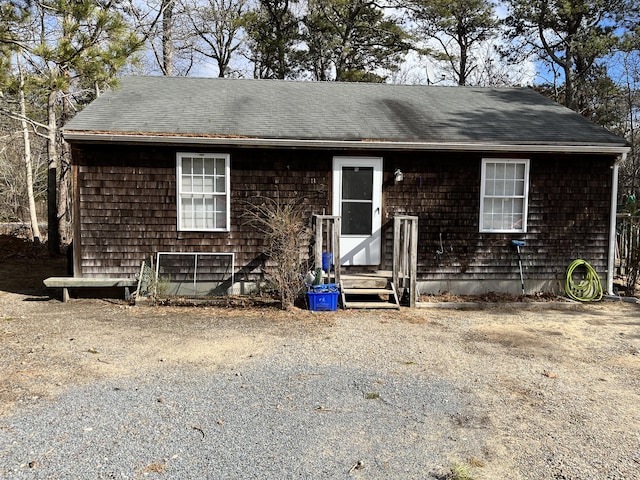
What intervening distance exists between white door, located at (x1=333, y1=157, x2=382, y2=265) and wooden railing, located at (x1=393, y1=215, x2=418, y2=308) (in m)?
0.67

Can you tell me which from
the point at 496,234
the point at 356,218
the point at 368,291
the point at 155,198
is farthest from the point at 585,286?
the point at 155,198

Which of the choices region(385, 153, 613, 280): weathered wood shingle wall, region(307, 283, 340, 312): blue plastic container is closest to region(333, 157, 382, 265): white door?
region(385, 153, 613, 280): weathered wood shingle wall

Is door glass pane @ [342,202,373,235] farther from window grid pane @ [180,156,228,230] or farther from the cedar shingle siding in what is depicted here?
window grid pane @ [180,156,228,230]

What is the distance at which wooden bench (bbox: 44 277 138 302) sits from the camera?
8.00 meters

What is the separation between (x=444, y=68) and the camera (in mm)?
24234

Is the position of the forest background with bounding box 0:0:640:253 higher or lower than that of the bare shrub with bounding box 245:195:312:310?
higher

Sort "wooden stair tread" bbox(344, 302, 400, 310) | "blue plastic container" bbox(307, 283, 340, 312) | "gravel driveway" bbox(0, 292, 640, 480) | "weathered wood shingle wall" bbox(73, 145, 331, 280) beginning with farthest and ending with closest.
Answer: "weathered wood shingle wall" bbox(73, 145, 331, 280) → "wooden stair tread" bbox(344, 302, 400, 310) → "blue plastic container" bbox(307, 283, 340, 312) → "gravel driveway" bbox(0, 292, 640, 480)

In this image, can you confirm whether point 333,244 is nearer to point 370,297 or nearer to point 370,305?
point 370,305

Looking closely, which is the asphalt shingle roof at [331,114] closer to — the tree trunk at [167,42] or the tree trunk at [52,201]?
the tree trunk at [52,201]

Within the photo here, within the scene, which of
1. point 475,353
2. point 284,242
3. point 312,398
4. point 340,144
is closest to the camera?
point 312,398

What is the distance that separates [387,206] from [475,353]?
3.75 metres

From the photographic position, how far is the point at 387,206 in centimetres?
891

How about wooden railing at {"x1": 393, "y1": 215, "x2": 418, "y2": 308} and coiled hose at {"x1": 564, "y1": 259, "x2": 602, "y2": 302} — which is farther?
coiled hose at {"x1": 564, "y1": 259, "x2": 602, "y2": 302}

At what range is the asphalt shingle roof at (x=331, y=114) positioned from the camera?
8.57 m
